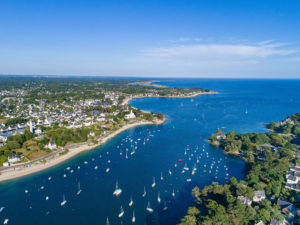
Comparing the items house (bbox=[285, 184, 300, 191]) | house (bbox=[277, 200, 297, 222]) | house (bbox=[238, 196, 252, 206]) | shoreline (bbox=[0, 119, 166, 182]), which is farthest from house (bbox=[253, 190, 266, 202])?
shoreline (bbox=[0, 119, 166, 182])

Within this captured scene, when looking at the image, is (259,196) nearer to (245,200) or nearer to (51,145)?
(245,200)

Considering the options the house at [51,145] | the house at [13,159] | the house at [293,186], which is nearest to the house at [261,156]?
the house at [293,186]

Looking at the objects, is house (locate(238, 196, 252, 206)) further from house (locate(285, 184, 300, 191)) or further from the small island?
house (locate(285, 184, 300, 191))

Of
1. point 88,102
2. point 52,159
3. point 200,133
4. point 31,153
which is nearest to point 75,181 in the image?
point 52,159

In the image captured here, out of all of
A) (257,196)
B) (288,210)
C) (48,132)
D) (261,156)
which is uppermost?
(48,132)

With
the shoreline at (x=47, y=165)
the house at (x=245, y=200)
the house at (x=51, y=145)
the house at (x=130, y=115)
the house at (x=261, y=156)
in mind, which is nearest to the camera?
the house at (x=245, y=200)

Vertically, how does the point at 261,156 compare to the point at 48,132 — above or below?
below

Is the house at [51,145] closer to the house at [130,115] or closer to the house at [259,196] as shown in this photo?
the house at [130,115]

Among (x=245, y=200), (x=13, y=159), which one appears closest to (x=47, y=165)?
(x=13, y=159)

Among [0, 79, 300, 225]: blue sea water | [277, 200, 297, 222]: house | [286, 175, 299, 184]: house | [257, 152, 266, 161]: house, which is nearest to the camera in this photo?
[277, 200, 297, 222]: house

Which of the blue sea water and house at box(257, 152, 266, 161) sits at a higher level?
house at box(257, 152, 266, 161)

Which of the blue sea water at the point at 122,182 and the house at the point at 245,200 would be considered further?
the blue sea water at the point at 122,182

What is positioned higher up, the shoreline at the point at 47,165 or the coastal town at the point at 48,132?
the coastal town at the point at 48,132
